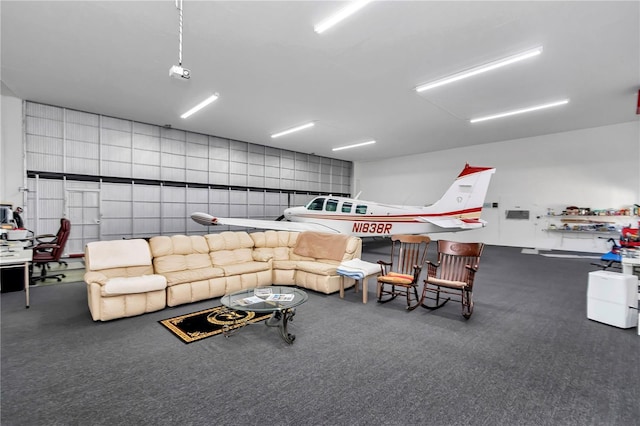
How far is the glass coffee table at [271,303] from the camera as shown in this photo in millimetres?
2896

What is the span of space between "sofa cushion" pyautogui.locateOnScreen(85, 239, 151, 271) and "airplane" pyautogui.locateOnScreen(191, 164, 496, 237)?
257 centimetres

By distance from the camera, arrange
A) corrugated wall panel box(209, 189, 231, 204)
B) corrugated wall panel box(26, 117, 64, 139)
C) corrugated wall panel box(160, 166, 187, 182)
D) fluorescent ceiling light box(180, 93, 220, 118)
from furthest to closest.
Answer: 1. corrugated wall panel box(209, 189, 231, 204)
2. corrugated wall panel box(160, 166, 187, 182)
3. corrugated wall panel box(26, 117, 64, 139)
4. fluorescent ceiling light box(180, 93, 220, 118)

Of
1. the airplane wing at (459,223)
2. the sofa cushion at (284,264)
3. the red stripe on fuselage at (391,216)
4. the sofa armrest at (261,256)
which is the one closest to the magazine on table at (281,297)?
the sofa cushion at (284,264)

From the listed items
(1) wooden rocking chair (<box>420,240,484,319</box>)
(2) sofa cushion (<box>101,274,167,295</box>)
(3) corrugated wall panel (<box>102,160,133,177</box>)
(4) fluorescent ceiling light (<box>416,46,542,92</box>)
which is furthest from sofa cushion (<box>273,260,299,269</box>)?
(3) corrugated wall panel (<box>102,160,133,177</box>)

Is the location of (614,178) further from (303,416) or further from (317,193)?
(303,416)

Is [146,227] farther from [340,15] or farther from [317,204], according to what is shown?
[340,15]

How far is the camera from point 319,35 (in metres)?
4.08

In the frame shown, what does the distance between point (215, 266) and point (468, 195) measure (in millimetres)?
6124

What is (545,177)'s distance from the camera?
9656 mm

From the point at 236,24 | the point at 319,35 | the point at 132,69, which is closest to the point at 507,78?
the point at 319,35

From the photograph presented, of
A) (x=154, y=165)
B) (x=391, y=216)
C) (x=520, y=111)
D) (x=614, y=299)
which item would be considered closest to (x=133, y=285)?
(x=614, y=299)

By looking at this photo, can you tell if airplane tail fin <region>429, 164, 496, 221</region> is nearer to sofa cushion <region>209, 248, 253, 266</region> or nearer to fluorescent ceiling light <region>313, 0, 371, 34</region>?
fluorescent ceiling light <region>313, 0, 371, 34</region>

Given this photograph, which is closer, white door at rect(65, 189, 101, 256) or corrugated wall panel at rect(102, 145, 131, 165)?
white door at rect(65, 189, 101, 256)

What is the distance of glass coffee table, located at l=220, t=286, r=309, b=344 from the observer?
290 cm
